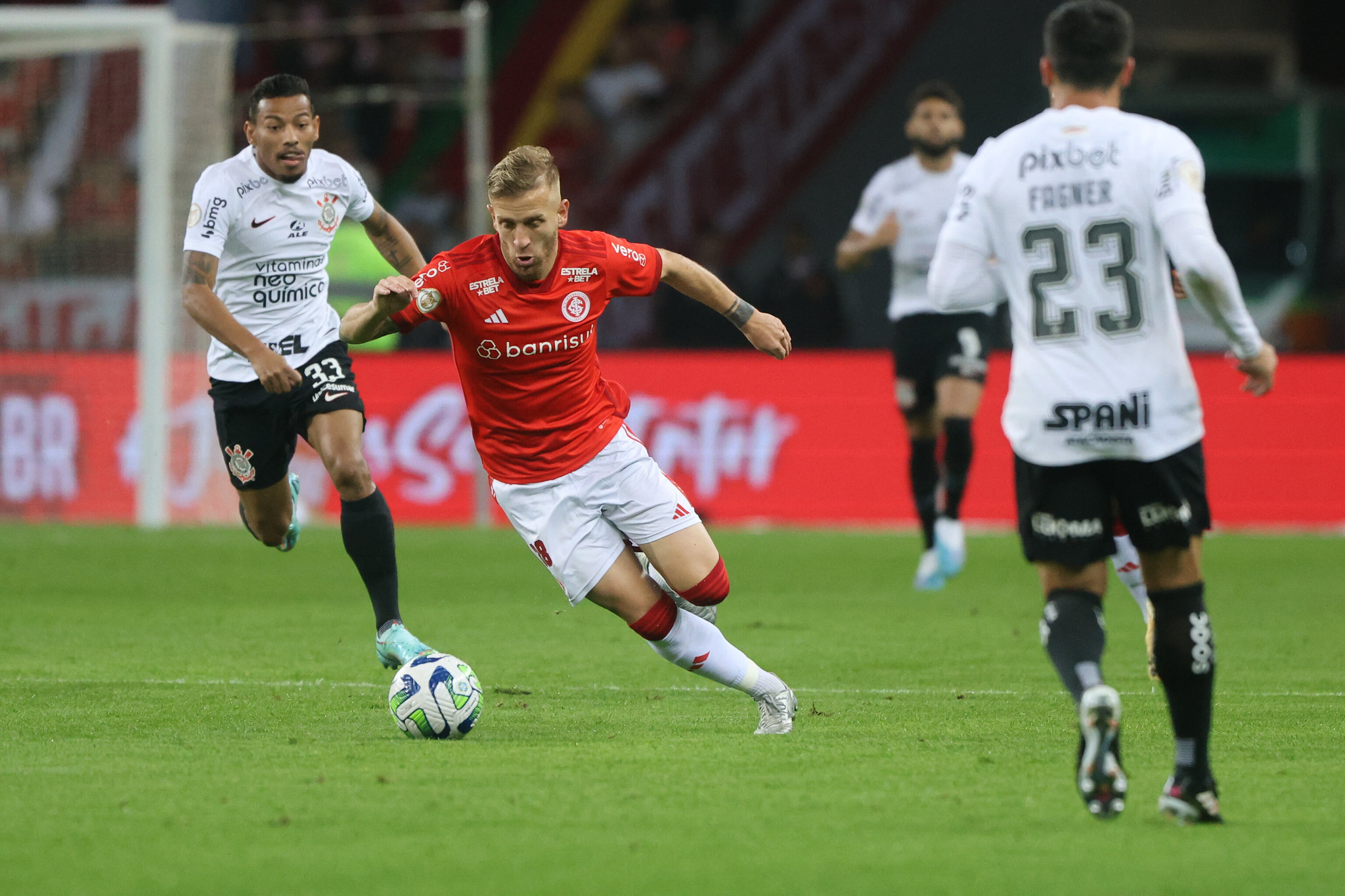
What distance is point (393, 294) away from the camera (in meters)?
5.55

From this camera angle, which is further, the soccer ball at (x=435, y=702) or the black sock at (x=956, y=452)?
the black sock at (x=956, y=452)

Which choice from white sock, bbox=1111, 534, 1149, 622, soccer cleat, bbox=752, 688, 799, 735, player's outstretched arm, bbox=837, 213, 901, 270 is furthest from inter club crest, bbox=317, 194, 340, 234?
player's outstretched arm, bbox=837, 213, 901, 270

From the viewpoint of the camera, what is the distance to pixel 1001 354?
14.5 meters

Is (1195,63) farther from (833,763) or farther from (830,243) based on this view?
(833,763)

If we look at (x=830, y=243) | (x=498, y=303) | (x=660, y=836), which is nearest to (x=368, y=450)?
(x=830, y=243)

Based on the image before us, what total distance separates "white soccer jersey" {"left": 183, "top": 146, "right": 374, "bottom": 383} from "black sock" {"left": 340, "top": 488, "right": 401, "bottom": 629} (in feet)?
2.29

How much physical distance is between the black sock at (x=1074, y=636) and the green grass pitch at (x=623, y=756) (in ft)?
1.07

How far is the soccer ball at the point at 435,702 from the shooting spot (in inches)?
227

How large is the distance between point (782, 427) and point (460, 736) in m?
9.14

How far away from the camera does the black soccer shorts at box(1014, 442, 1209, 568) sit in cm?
443

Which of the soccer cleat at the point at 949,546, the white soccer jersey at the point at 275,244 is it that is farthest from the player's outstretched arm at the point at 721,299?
the soccer cleat at the point at 949,546

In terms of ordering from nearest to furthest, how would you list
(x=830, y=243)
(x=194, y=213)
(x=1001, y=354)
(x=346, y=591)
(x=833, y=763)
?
1. (x=833, y=763)
2. (x=194, y=213)
3. (x=346, y=591)
4. (x=1001, y=354)
5. (x=830, y=243)

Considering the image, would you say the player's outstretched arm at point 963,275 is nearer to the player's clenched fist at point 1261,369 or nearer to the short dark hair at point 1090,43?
the short dark hair at point 1090,43

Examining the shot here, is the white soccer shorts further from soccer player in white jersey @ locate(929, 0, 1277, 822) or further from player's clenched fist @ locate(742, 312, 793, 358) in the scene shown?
soccer player in white jersey @ locate(929, 0, 1277, 822)
